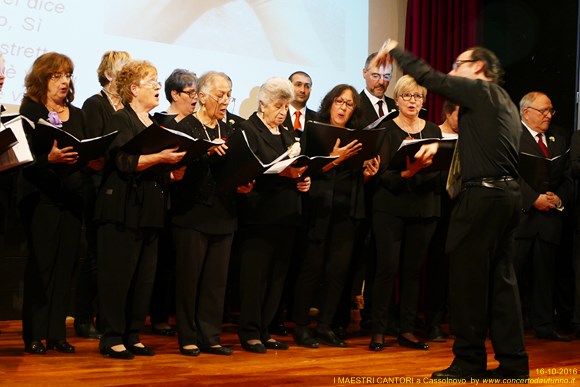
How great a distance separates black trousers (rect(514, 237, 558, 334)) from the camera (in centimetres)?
532

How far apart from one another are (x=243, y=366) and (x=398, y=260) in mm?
1290

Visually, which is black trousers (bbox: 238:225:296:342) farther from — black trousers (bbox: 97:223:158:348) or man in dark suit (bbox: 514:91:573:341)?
man in dark suit (bbox: 514:91:573:341)

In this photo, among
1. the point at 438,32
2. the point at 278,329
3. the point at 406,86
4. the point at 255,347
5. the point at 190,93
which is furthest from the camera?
the point at 438,32

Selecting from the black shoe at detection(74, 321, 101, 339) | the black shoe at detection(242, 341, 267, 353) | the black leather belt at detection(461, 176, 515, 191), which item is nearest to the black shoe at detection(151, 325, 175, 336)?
the black shoe at detection(74, 321, 101, 339)

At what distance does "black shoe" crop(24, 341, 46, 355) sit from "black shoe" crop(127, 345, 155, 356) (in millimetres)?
414

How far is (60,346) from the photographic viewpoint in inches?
160

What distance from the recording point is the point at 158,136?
3705 millimetres

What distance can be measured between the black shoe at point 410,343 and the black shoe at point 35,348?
1.97 metres

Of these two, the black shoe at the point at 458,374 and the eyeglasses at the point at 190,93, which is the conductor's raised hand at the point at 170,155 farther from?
the black shoe at the point at 458,374

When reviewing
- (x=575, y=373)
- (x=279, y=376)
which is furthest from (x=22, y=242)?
(x=575, y=373)

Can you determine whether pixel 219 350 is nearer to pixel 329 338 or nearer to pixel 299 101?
pixel 329 338

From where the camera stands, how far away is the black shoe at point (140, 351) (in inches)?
159

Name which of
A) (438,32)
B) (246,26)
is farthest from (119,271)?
(438,32)

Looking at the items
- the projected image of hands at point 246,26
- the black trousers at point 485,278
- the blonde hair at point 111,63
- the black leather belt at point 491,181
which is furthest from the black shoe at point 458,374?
the projected image of hands at point 246,26
